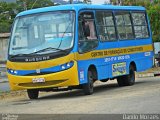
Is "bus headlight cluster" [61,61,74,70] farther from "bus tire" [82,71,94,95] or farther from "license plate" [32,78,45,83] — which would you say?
"bus tire" [82,71,94,95]

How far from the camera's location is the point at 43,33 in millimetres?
16906

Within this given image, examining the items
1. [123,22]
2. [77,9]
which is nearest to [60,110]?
[77,9]

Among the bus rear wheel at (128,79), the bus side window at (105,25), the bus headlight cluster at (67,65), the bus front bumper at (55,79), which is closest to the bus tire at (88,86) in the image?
the bus front bumper at (55,79)

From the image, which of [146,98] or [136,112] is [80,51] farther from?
[136,112]

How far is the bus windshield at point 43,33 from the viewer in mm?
16547

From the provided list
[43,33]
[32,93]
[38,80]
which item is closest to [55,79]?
[38,80]

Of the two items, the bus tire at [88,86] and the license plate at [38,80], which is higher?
the license plate at [38,80]

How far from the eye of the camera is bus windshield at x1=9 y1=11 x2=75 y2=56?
16547 millimetres

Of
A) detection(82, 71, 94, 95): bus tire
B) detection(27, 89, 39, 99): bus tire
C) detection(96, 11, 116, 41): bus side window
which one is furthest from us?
detection(96, 11, 116, 41): bus side window

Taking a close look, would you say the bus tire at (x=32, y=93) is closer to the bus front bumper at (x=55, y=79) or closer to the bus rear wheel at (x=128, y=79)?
the bus front bumper at (x=55, y=79)

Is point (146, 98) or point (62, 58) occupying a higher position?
point (62, 58)

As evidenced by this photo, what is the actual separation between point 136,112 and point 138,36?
11.5 metres

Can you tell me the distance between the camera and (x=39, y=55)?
54.2ft

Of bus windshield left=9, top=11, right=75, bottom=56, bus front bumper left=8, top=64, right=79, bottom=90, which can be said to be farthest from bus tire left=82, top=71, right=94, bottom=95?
bus windshield left=9, top=11, right=75, bottom=56
